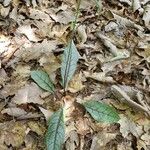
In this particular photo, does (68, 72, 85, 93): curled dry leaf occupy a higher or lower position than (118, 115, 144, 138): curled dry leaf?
higher

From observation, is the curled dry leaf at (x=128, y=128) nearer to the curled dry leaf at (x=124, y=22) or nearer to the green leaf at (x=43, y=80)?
the green leaf at (x=43, y=80)

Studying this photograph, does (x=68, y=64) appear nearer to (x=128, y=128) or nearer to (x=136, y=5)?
(x=128, y=128)

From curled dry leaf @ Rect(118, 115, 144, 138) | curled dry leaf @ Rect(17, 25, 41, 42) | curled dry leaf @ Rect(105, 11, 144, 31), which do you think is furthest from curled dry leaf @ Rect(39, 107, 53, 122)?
curled dry leaf @ Rect(105, 11, 144, 31)

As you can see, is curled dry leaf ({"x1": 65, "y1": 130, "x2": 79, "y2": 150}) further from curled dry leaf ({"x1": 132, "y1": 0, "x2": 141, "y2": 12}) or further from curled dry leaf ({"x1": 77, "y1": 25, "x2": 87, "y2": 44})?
curled dry leaf ({"x1": 132, "y1": 0, "x2": 141, "y2": 12})

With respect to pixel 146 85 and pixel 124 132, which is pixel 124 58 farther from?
pixel 124 132

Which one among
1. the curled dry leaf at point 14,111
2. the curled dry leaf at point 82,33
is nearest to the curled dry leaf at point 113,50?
the curled dry leaf at point 82,33

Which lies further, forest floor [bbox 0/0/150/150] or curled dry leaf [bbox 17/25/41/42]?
curled dry leaf [bbox 17/25/41/42]

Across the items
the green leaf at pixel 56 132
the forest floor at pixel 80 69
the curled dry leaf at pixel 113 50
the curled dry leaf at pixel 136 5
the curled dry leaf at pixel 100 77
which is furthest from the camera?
the curled dry leaf at pixel 136 5
